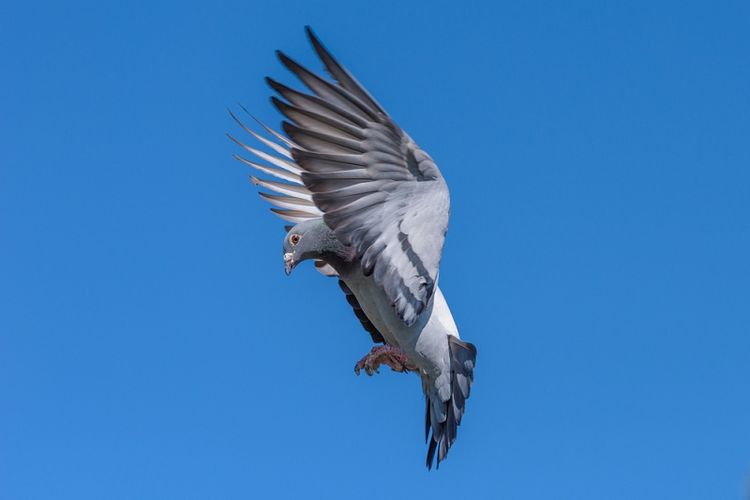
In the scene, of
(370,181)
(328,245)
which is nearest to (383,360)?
(328,245)

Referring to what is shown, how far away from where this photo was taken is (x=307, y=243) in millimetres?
11258

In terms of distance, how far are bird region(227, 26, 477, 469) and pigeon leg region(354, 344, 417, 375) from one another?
0.5 inches

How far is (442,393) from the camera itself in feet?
37.9

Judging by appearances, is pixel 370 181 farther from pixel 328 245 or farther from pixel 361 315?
pixel 361 315

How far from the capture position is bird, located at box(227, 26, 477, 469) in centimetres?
983

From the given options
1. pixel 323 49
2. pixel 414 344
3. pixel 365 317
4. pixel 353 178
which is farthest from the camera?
pixel 365 317

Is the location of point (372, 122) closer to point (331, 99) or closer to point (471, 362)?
point (331, 99)

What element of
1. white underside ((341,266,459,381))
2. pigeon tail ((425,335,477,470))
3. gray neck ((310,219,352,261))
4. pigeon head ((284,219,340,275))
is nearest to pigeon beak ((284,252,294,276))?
pigeon head ((284,219,340,275))

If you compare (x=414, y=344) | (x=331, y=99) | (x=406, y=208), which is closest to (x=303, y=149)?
(x=331, y=99)

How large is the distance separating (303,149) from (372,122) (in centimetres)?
68

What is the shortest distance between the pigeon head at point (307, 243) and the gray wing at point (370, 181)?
0.86 metres

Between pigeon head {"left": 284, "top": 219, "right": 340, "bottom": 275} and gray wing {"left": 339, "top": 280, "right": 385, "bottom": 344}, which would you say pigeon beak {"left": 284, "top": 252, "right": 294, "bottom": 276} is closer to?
pigeon head {"left": 284, "top": 219, "right": 340, "bottom": 275}

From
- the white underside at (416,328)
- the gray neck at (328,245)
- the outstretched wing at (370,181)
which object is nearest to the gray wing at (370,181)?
the outstretched wing at (370,181)

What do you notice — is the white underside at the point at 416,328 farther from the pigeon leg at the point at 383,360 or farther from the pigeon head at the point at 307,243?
the pigeon head at the point at 307,243
